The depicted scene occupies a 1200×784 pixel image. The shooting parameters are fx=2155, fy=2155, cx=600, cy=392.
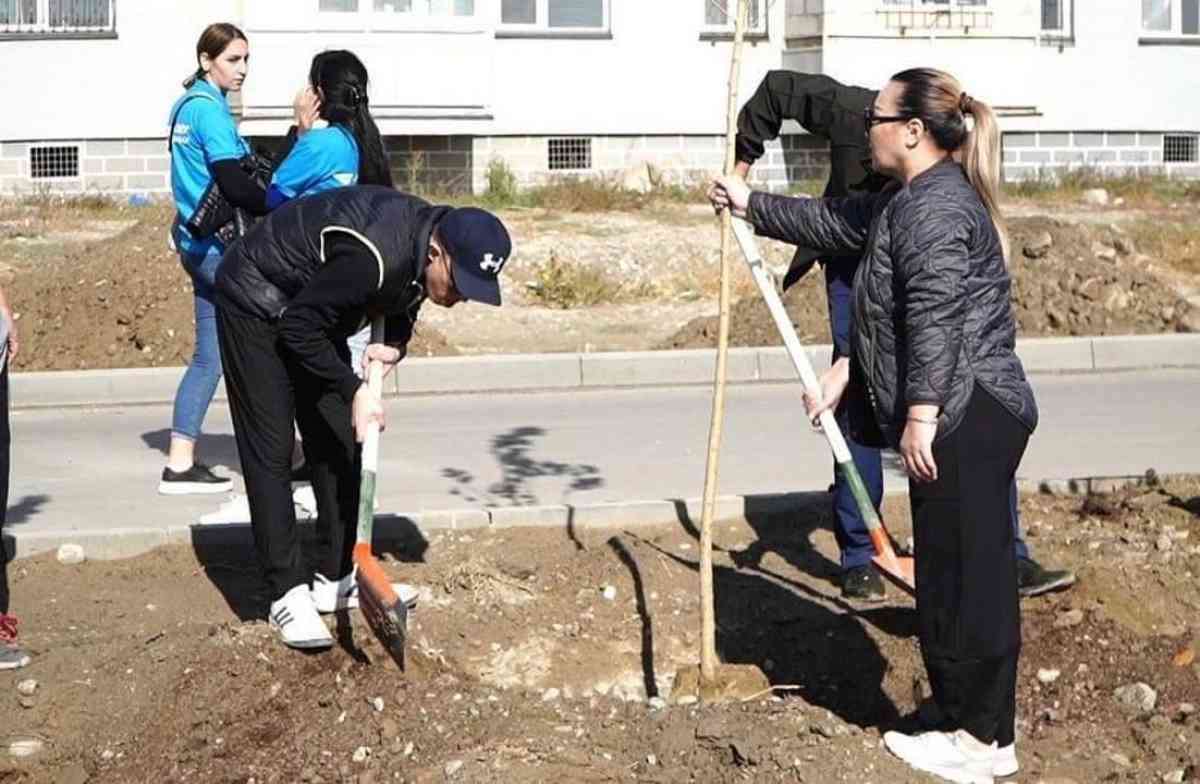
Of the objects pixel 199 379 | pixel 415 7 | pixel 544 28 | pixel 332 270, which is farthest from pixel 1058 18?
pixel 332 270

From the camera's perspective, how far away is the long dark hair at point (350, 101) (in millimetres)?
8266

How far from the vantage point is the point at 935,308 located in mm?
5391

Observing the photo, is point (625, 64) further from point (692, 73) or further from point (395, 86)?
point (395, 86)

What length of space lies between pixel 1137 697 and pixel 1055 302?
28.3ft

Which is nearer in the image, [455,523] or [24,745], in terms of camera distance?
[24,745]

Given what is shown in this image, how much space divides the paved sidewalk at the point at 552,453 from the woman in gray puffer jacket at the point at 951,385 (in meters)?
2.91

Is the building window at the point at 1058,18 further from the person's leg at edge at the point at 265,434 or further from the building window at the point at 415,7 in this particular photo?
the person's leg at edge at the point at 265,434

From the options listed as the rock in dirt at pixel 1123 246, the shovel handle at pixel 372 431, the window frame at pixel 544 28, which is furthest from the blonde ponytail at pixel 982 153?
the window frame at pixel 544 28

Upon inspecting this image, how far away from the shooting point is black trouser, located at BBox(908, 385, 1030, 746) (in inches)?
219

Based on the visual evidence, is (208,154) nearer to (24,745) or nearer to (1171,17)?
(24,745)

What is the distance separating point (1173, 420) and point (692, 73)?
12.6m

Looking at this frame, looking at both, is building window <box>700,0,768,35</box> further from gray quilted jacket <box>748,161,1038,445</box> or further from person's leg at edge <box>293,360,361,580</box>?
gray quilted jacket <box>748,161,1038,445</box>

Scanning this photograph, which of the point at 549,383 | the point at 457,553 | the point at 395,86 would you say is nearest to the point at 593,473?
the point at 457,553

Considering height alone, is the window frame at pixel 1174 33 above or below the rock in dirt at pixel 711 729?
above
